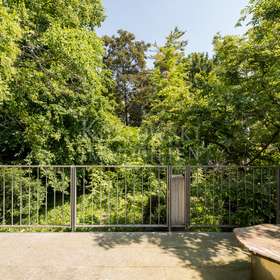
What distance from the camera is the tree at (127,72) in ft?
62.4

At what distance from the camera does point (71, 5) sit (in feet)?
24.2

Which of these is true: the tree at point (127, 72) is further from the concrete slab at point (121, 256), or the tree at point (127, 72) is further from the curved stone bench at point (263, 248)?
the curved stone bench at point (263, 248)

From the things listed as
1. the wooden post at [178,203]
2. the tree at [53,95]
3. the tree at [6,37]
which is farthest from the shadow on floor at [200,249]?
the tree at [53,95]

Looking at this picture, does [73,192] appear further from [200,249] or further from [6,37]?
[6,37]

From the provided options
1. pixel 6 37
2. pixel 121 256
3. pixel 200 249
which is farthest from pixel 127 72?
pixel 121 256

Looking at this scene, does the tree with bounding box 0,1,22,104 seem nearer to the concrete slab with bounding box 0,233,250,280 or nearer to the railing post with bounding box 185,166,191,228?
the concrete slab with bounding box 0,233,250,280

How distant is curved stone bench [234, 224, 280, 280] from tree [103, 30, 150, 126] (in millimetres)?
16497

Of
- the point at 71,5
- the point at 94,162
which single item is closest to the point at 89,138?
the point at 94,162

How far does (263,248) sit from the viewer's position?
2.25 m

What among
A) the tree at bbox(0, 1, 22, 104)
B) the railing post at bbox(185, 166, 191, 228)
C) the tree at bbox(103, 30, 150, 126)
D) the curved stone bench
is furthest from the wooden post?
the tree at bbox(103, 30, 150, 126)

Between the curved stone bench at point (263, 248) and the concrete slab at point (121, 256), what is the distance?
31 cm

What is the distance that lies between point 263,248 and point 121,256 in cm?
168

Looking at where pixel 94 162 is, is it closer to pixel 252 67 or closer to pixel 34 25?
pixel 34 25

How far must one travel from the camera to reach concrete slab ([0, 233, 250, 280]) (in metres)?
2.77
